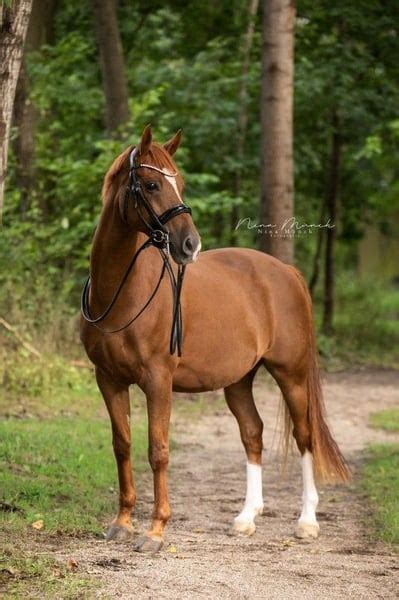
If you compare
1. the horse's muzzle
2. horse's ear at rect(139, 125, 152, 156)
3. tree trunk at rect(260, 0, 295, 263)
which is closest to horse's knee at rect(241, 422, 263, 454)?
the horse's muzzle

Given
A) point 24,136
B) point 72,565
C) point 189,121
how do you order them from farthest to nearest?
point 189,121 → point 24,136 → point 72,565

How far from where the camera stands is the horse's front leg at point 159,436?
6508mm

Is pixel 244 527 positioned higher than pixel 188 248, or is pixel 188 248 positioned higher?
pixel 188 248

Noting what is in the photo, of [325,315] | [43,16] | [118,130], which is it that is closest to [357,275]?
[325,315]

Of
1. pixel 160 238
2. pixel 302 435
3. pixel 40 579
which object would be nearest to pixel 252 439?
pixel 302 435

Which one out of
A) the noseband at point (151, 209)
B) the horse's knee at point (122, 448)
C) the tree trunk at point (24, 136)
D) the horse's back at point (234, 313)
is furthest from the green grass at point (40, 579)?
the tree trunk at point (24, 136)

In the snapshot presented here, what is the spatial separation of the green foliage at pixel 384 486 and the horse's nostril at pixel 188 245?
89.4 inches

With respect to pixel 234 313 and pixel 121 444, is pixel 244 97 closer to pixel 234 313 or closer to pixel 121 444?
pixel 234 313

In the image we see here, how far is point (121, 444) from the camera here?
682 centimetres

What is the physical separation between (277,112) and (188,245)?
8.40 meters

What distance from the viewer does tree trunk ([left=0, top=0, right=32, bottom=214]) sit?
639 centimetres

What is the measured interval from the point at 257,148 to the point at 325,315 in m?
3.32

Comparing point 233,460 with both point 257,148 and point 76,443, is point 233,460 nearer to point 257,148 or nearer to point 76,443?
point 76,443

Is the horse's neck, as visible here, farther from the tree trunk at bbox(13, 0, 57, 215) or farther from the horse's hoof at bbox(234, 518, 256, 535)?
the tree trunk at bbox(13, 0, 57, 215)
